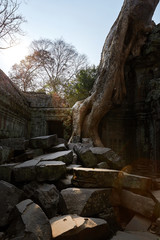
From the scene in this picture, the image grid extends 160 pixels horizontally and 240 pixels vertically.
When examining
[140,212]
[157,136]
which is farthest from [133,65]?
[140,212]

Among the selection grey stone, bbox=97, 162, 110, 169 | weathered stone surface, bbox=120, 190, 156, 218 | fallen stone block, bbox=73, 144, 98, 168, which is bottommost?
weathered stone surface, bbox=120, 190, 156, 218

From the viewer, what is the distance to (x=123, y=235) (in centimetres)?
189

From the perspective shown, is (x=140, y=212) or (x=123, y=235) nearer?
(x=123, y=235)

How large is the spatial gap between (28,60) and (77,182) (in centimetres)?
1555

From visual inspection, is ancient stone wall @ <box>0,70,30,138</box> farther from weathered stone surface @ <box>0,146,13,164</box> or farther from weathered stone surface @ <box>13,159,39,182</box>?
weathered stone surface @ <box>13,159,39,182</box>

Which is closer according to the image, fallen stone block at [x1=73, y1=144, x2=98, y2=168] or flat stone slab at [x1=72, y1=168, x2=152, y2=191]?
flat stone slab at [x1=72, y1=168, x2=152, y2=191]

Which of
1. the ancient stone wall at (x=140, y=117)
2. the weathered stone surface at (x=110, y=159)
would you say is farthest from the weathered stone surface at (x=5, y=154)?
the ancient stone wall at (x=140, y=117)

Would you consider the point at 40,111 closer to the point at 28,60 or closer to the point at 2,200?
the point at 2,200

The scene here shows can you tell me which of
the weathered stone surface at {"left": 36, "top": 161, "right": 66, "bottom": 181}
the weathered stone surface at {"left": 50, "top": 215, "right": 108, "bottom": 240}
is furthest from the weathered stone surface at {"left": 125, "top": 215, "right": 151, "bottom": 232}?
the weathered stone surface at {"left": 36, "top": 161, "right": 66, "bottom": 181}

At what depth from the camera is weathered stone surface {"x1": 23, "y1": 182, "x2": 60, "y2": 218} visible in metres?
2.01

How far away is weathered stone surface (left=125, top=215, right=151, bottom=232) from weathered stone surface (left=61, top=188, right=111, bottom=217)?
0.42 m

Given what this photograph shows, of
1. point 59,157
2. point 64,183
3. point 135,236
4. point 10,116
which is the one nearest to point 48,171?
point 64,183

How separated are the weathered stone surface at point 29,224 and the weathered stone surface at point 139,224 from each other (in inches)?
51.3

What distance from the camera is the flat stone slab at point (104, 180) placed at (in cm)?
236
